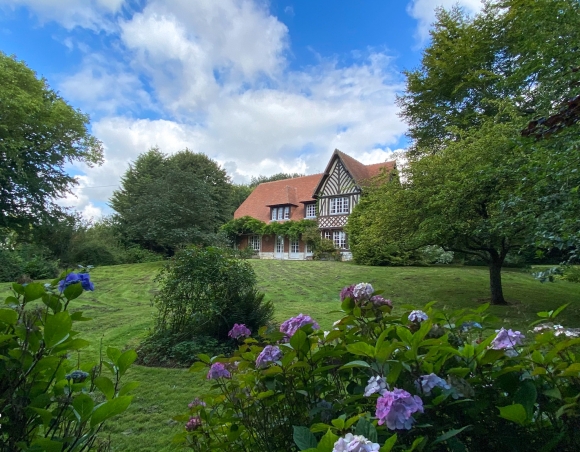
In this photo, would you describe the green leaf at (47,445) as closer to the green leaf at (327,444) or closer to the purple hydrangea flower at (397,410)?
the green leaf at (327,444)

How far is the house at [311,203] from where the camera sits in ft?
79.1

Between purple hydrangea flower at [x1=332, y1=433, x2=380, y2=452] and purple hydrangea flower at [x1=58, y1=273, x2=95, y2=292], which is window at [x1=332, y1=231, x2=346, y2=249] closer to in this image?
purple hydrangea flower at [x1=58, y1=273, x2=95, y2=292]

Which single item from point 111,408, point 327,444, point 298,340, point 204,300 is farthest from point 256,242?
point 327,444

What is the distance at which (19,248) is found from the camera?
1747 centimetres

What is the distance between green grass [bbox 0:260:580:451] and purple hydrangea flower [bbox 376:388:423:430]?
1262 millimetres

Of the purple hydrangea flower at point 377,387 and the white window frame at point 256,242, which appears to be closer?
the purple hydrangea flower at point 377,387

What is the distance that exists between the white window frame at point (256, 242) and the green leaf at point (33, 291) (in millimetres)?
27258

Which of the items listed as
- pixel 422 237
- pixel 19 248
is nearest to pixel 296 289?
pixel 422 237

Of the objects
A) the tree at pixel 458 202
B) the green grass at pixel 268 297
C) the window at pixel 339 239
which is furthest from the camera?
the window at pixel 339 239

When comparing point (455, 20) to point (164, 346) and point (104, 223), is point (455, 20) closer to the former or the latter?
point (164, 346)

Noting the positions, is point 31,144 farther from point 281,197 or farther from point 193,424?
point 193,424

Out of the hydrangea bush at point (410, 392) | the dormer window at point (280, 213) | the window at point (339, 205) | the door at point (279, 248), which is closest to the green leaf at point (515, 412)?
the hydrangea bush at point (410, 392)

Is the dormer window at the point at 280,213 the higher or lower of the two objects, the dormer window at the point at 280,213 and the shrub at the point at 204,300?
the higher

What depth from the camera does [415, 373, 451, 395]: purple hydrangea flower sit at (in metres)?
0.95
